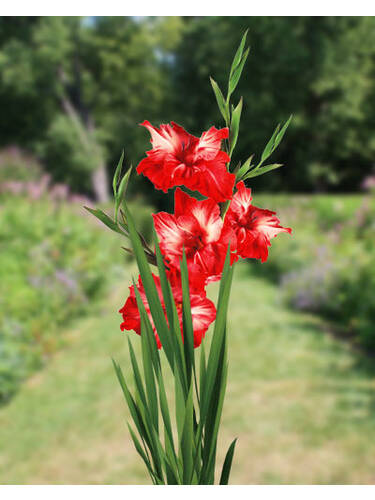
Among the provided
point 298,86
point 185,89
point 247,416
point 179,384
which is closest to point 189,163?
point 179,384

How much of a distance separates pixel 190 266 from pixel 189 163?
128 millimetres

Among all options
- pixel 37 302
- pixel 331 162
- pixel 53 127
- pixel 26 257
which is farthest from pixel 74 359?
pixel 331 162

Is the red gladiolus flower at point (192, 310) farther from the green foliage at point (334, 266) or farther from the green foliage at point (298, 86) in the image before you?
the green foliage at point (298, 86)

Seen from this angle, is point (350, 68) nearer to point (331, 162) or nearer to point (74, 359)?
point (331, 162)

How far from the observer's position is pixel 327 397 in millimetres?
3844

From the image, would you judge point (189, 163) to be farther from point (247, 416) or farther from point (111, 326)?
point (111, 326)

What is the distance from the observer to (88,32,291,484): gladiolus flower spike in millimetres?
565

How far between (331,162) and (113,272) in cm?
1442

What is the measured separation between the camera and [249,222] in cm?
63

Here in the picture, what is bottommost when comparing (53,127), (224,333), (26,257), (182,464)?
(182,464)

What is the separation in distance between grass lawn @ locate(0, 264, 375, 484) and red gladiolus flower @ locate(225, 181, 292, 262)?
104 inches

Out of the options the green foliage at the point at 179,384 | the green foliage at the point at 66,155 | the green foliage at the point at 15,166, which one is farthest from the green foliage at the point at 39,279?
the green foliage at the point at 66,155

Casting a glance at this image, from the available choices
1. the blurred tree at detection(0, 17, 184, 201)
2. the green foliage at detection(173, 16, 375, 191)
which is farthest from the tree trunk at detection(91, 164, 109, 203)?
the green foliage at detection(173, 16, 375, 191)
